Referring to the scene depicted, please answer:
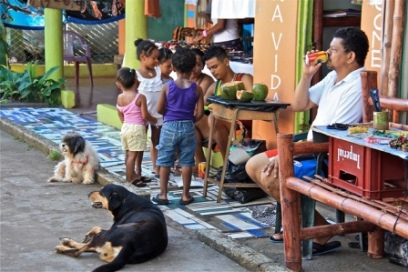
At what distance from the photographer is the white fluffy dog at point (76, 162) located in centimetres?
708

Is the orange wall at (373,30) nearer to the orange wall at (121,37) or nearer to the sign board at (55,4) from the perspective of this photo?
the sign board at (55,4)

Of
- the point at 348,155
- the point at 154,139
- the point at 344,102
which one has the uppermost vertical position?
→ the point at 344,102

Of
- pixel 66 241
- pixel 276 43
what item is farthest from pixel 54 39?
pixel 66 241

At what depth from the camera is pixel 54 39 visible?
12.6 metres

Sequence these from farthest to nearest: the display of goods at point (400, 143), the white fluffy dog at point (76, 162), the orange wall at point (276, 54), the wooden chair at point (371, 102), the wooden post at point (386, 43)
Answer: the white fluffy dog at point (76, 162)
the orange wall at point (276, 54)
the wooden post at point (386, 43)
the wooden chair at point (371, 102)
the display of goods at point (400, 143)

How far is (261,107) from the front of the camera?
20.0 ft

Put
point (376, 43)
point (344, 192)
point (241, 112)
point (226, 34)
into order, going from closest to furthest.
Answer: point (344, 192) < point (376, 43) < point (241, 112) < point (226, 34)

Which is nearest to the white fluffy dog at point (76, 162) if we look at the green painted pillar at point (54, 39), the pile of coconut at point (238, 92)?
the pile of coconut at point (238, 92)

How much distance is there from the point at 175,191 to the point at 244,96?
1.25 meters

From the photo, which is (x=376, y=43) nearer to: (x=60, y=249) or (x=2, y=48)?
(x=60, y=249)

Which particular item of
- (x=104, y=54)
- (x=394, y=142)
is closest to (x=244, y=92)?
(x=394, y=142)

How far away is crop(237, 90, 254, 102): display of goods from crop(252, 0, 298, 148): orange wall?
1.60ft

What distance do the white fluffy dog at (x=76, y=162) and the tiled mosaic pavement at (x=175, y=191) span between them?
330 mm

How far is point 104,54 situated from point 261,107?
1298 centimetres
